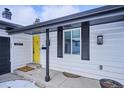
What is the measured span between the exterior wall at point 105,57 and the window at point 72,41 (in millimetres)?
344

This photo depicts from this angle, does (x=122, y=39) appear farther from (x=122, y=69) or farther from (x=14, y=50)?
(x=14, y=50)

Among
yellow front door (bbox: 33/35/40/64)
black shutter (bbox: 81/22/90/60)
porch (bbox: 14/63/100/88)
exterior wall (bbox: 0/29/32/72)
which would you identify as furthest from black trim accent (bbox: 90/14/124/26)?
exterior wall (bbox: 0/29/32/72)

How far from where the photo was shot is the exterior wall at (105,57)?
3.80 m

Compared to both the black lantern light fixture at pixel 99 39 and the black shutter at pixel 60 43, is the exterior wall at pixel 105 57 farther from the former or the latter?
the black shutter at pixel 60 43

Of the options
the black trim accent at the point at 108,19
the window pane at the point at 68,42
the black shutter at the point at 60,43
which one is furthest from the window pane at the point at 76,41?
the black trim accent at the point at 108,19

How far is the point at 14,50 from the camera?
5.83m

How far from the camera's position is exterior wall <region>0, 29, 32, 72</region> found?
5703mm

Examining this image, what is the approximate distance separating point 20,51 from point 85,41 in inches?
175

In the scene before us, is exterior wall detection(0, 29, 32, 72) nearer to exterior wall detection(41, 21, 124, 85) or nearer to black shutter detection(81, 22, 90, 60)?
exterior wall detection(41, 21, 124, 85)

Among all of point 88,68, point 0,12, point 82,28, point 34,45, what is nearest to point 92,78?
point 88,68

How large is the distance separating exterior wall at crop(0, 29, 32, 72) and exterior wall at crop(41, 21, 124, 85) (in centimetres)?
342

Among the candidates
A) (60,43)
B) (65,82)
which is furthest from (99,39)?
(65,82)

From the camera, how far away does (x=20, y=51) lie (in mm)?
6258
